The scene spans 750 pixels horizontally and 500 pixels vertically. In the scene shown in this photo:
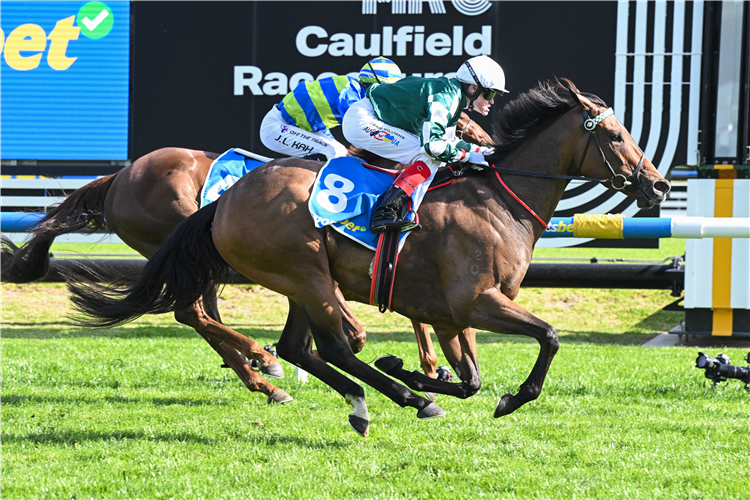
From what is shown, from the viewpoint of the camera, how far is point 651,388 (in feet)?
18.3

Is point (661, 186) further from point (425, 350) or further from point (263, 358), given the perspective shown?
point (263, 358)

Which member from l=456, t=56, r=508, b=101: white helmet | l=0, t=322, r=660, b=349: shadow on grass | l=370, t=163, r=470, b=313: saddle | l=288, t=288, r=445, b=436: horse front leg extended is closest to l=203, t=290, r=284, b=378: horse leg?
l=288, t=288, r=445, b=436: horse front leg extended

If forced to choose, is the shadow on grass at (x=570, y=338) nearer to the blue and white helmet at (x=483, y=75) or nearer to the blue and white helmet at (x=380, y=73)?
the blue and white helmet at (x=380, y=73)

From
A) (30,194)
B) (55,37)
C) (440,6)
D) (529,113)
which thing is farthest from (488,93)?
(30,194)

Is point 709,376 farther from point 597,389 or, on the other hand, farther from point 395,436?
point 395,436

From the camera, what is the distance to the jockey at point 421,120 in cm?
412

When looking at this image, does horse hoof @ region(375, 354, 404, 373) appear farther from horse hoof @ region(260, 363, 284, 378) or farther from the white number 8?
horse hoof @ region(260, 363, 284, 378)

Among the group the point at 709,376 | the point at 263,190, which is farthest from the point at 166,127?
the point at 709,376

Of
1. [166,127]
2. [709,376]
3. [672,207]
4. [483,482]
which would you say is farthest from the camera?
[672,207]

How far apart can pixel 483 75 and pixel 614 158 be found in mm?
863

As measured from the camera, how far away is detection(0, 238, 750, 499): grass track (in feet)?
11.3

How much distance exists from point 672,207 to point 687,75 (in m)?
1.96

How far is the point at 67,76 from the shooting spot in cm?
895

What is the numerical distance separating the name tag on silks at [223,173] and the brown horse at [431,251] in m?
1.21
